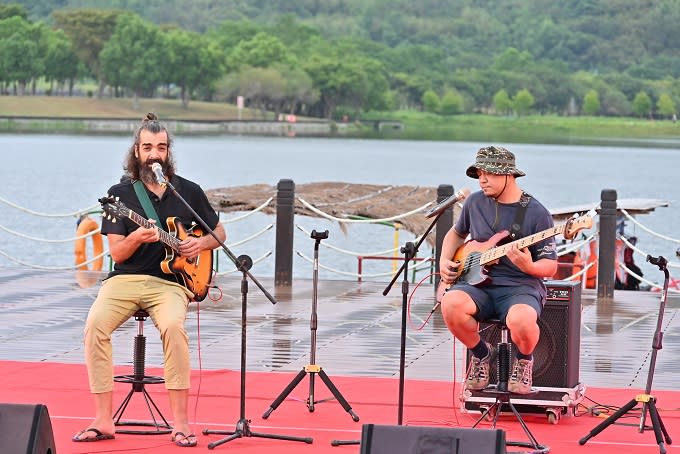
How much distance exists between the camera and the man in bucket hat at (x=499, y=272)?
322 inches

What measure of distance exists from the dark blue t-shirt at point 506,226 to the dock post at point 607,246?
682 centimetres

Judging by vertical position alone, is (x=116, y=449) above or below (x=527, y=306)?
below

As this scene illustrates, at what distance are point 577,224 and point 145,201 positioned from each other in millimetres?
2275

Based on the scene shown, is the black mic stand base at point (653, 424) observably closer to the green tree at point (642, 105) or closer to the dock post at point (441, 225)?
the dock post at point (441, 225)

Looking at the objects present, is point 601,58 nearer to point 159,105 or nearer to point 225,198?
point 159,105

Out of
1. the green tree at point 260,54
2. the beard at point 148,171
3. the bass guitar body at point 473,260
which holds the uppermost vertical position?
the green tree at point 260,54

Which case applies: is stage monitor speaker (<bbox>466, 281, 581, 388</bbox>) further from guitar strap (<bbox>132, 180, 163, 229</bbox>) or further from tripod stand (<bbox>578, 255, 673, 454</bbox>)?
guitar strap (<bbox>132, 180, 163, 229</bbox>)

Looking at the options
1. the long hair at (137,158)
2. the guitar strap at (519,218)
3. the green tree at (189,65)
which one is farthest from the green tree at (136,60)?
the guitar strap at (519,218)

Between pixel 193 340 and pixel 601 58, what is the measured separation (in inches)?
7440

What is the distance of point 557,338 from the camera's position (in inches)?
349

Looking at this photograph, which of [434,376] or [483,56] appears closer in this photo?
[434,376]

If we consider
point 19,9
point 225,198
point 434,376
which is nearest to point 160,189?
point 434,376

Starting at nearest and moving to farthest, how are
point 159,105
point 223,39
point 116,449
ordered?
point 116,449 < point 159,105 < point 223,39

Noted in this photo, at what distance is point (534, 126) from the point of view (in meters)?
174
